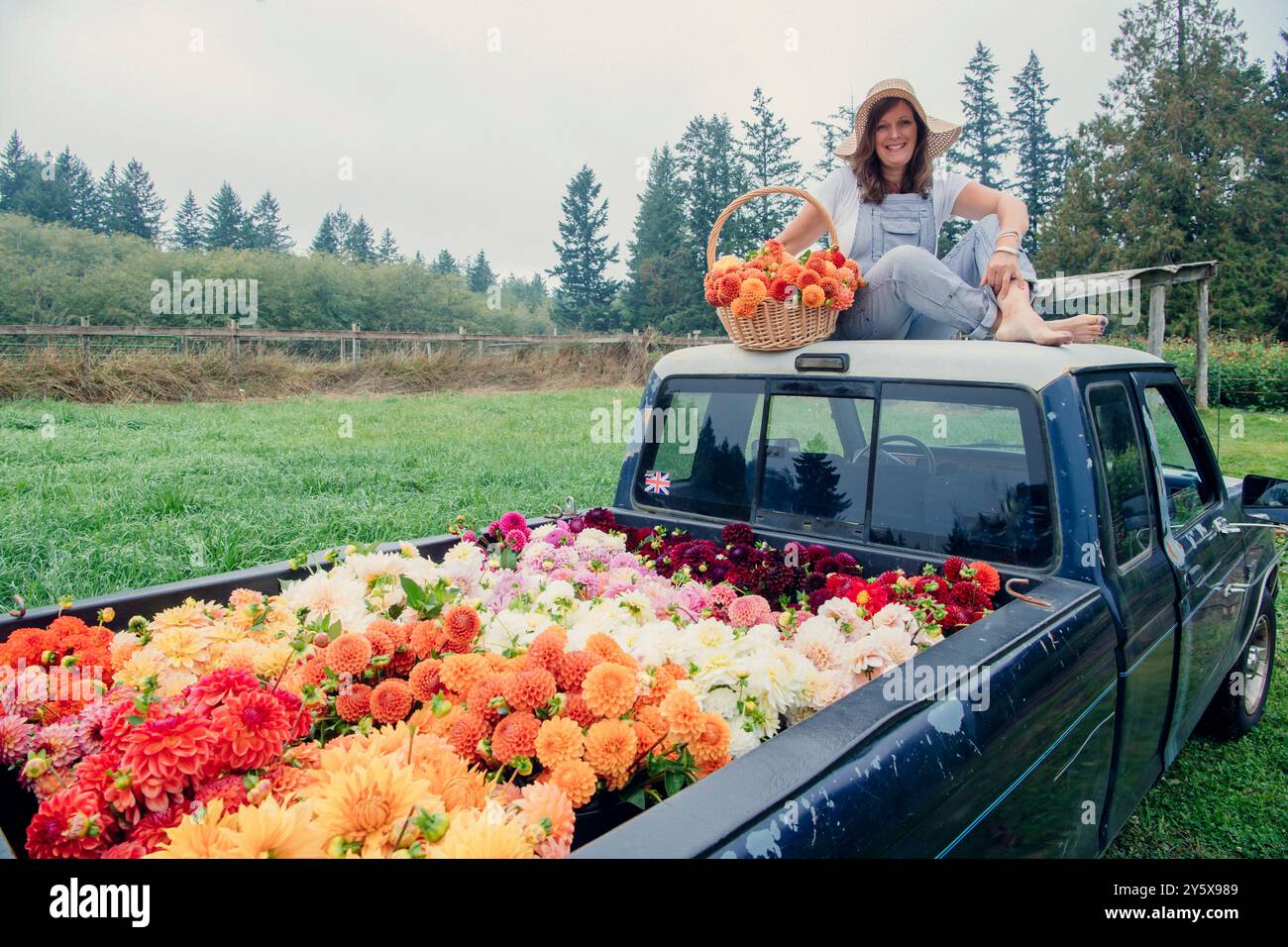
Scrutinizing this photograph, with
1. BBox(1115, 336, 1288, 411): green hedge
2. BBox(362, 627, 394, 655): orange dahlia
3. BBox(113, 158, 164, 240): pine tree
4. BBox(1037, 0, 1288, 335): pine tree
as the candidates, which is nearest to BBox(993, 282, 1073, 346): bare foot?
BBox(362, 627, 394, 655): orange dahlia

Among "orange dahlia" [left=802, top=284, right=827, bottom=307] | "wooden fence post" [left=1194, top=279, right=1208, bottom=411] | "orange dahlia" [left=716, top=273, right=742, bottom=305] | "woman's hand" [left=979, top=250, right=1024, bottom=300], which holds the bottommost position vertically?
"orange dahlia" [left=802, top=284, right=827, bottom=307]

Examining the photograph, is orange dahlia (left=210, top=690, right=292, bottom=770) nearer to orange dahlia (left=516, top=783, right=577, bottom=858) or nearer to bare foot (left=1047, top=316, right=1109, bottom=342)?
orange dahlia (left=516, top=783, right=577, bottom=858)

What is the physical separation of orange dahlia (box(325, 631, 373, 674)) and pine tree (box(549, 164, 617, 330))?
5764cm

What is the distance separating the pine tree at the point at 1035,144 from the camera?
46594 mm

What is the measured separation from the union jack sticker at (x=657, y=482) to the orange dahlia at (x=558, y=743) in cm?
169

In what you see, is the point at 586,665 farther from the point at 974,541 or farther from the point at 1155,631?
the point at 1155,631

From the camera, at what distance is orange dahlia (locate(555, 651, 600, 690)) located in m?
1.54

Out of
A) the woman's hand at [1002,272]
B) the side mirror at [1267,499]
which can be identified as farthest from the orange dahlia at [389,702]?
the side mirror at [1267,499]

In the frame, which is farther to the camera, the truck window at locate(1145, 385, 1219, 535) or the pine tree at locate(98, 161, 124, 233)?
the pine tree at locate(98, 161, 124, 233)

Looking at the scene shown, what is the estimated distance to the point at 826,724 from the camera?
4.45ft

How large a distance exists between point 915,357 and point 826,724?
1387 millimetres

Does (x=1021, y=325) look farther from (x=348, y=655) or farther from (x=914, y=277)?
(x=348, y=655)

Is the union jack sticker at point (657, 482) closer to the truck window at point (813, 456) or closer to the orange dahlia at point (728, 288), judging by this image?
the truck window at point (813, 456)

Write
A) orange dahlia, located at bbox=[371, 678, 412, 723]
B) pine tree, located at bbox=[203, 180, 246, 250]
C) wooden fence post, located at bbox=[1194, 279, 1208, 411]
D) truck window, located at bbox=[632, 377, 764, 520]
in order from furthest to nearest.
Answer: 1. pine tree, located at bbox=[203, 180, 246, 250]
2. wooden fence post, located at bbox=[1194, 279, 1208, 411]
3. truck window, located at bbox=[632, 377, 764, 520]
4. orange dahlia, located at bbox=[371, 678, 412, 723]
